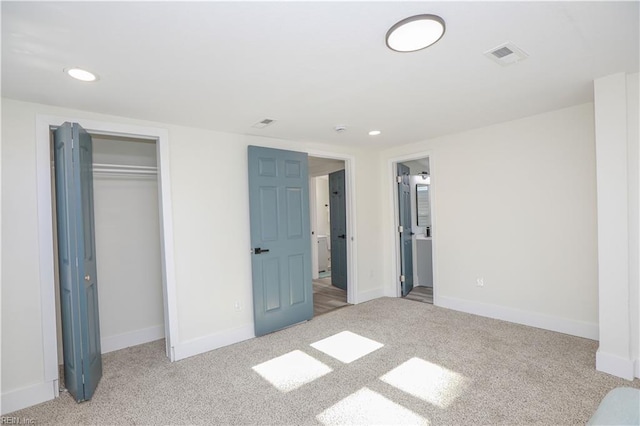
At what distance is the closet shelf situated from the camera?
323 centimetres

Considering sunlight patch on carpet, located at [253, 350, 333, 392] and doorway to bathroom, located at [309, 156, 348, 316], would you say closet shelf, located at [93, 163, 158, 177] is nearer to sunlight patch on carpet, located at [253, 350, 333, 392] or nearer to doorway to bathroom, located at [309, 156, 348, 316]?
sunlight patch on carpet, located at [253, 350, 333, 392]

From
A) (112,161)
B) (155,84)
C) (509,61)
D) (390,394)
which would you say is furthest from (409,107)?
(112,161)

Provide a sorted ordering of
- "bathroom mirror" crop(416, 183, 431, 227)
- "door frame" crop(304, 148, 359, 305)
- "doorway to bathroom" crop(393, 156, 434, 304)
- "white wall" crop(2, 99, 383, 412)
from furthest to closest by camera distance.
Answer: "bathroom mirror" crop(416, 183, 431, 227) < "doorway to bathroom" crop(393, 156, 434, 304) < "door frame" crop(304, 148, 359, 305) < "white wall" crop(2, 99, 383, 412)

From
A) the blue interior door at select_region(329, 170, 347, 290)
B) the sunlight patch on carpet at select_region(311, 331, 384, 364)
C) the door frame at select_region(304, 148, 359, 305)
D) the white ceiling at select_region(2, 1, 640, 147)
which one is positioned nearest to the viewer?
the white ceiling at select_region(2, 1, 640, 147)

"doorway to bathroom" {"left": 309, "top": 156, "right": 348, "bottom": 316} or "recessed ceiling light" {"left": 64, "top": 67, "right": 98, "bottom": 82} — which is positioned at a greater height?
"recessed ceiling light" {"left": 64, "top": 67, "right": 98, "bottom": 82}

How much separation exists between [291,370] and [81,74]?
2671 millimetres

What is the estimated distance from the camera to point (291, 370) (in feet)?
9.02

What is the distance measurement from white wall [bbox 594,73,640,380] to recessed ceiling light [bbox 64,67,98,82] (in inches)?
143

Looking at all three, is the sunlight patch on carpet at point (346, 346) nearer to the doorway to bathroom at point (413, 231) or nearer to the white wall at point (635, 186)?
the doorway to bathroom at point (413, 231)

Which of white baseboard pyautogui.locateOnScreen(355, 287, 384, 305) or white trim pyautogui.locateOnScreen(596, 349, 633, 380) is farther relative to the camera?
white baseboard pyautogui.locateOnScreen(355, 287, 384, 305)

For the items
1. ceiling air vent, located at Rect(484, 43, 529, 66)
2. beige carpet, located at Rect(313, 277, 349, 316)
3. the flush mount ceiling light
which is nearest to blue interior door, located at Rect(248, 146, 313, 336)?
beige carpet, located at Rect(313, 277, 349, 316)

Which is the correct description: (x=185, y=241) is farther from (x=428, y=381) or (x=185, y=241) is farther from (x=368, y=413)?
(x=428, y=381)

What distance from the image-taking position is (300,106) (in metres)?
2.81

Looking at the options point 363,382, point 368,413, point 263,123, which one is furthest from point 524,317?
point 263,123
